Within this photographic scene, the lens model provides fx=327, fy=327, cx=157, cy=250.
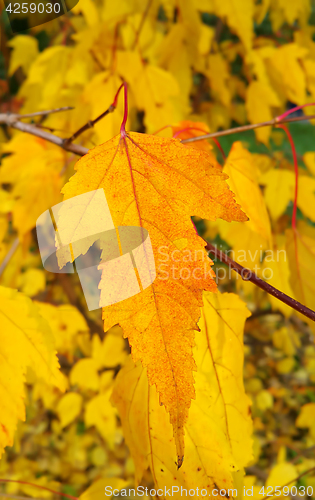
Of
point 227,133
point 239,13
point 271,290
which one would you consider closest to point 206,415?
point 271,290

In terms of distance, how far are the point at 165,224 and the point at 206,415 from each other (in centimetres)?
21

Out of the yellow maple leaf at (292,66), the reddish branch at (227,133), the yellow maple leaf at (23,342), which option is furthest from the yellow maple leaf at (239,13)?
the yellow maple leaf at (23,342)

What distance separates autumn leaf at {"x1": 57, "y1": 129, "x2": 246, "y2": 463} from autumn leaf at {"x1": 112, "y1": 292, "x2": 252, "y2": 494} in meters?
0.12

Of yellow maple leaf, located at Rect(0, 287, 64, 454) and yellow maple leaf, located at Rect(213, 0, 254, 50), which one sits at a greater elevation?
yellow maple leaf, located at Rect(213, 0, 254, 50)

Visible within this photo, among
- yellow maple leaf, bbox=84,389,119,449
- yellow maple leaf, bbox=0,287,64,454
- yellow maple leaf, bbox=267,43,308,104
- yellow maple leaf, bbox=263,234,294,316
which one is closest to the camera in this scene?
yellow maple leaf, bbox=0,287,64,454

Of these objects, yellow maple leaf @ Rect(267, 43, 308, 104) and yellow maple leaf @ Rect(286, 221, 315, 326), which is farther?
yellow maple leaf @ Rect(267, 43, 308, 104)

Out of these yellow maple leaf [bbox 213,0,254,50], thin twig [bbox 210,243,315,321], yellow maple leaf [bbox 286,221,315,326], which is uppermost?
yellow maple leaf [bbox 213,0,254,50]

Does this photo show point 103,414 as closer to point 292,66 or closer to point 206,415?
point 206,415

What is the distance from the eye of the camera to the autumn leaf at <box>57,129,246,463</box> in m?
0.23

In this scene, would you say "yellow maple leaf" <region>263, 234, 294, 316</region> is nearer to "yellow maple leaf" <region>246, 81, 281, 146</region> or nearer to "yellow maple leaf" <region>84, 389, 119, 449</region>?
"yellow maple leaf" <region>246, 81, 281, 146</region>

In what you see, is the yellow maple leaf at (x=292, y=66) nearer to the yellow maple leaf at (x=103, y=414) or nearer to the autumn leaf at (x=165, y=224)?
the autumn leaf at (x=165, y=224)

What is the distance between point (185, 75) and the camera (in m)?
0.96

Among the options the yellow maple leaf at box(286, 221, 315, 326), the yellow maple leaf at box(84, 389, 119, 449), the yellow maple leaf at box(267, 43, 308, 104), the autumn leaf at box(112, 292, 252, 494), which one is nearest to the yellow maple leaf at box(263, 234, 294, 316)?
the yellow maple leaf at box(286, 221, 315, 326)

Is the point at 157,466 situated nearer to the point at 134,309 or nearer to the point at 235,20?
the point at 134,309
